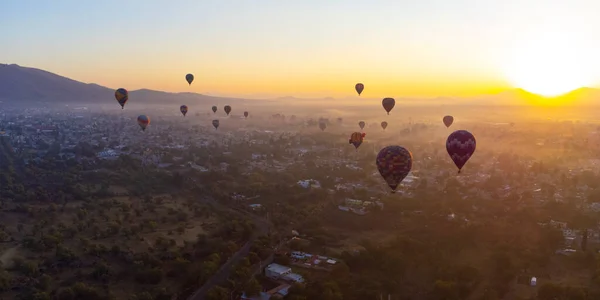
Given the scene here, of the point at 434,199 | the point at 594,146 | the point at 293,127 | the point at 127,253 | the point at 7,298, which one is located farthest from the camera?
the point at 293,127

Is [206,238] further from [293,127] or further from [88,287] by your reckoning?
[293,127]

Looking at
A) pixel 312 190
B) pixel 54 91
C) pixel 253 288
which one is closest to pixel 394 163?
A: pixel 253 288

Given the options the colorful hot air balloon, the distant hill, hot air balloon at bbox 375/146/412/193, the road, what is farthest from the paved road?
the distant hill

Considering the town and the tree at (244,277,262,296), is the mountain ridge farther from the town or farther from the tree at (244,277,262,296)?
the tree at (244,277,262,296)

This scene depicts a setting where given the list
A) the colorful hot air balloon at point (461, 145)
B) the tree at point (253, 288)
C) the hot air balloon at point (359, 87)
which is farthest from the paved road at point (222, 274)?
the hot air balloon at point (359, 87)

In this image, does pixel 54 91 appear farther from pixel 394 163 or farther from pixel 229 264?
pixel 394 163

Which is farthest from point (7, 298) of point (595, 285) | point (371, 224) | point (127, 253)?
point (595, 285)
